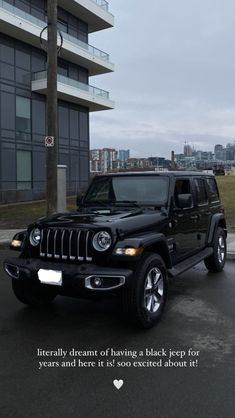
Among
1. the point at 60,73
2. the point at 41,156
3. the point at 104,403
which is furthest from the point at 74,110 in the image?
the point at 104,403

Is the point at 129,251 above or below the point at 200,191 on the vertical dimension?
below

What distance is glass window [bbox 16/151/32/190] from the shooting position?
1034 inches

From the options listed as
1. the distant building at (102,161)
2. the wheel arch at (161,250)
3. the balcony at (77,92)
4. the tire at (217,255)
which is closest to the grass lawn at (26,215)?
the tire at (217,255)

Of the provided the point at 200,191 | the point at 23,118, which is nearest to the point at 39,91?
the point at 23,118

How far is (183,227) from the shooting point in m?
6.20

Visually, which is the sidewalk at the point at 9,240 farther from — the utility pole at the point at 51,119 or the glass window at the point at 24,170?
the glass window at the point at 24,170

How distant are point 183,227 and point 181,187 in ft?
2.05

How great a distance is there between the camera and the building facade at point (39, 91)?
81.9 feet

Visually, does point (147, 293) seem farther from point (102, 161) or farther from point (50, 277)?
point (102, 161)

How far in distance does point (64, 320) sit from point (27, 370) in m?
1.33

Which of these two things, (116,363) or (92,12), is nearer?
(116,363)

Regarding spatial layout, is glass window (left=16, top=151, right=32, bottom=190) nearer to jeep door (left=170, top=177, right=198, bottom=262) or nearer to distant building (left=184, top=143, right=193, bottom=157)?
jeep door (left=170, top=177, right=198, bottom=262)

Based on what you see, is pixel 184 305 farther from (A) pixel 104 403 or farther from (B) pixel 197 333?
(A) pixel 104 403

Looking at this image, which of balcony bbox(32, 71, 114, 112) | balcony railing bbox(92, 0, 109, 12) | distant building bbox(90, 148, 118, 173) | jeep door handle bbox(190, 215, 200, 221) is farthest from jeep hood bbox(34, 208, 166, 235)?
distant building bbox(90, 148, 118, 173)
